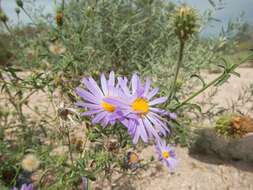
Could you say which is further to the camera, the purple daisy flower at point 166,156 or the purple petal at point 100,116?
the purple daisy flower at point 166,156

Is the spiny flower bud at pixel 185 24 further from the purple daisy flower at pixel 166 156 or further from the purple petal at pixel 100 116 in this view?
the purple daisy flower at pixel 166 156

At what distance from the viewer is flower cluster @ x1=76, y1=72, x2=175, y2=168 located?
2.59ft

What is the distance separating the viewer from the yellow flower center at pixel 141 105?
0.85 m

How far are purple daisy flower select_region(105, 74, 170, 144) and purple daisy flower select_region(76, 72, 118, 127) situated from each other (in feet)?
0.08

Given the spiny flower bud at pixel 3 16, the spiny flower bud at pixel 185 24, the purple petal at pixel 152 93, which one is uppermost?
the spiny flower bud at pixel 3 16

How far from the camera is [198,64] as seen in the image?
221cm

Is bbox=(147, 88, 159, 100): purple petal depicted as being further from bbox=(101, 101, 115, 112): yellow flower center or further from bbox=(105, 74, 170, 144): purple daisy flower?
bbox=(101, 101, 115, 112): yellow flower center

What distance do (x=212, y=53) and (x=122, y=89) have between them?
160 centimetres

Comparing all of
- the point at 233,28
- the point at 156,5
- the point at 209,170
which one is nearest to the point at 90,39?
the point at 156,5

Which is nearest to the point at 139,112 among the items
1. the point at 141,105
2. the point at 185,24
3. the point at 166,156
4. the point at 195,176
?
the point at 141,105

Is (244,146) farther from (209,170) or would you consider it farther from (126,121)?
(126,121)

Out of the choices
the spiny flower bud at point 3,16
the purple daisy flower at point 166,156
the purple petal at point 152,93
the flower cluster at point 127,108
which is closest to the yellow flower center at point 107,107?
the flower cluster at point 127,108

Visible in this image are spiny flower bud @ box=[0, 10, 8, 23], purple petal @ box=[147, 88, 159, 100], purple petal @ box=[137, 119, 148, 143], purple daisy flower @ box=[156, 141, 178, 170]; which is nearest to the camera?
purple petal @ box=[137, 119, 148, 143]

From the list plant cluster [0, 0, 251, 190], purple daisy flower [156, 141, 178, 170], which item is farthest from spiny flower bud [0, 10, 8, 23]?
purple daisy flower [156, 141, 178, 170]
